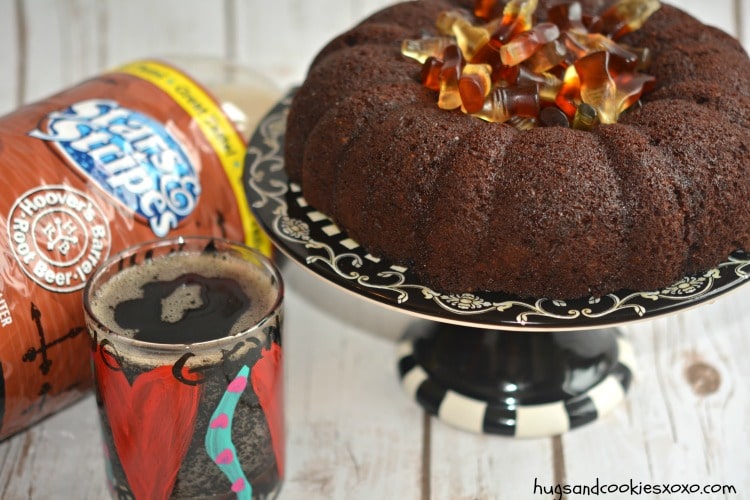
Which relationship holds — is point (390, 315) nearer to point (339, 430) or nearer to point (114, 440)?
point (339, 430)

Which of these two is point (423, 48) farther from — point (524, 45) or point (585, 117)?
point (585, 117)

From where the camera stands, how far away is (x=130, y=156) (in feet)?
4.76

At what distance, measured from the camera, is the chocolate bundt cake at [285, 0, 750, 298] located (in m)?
1.16

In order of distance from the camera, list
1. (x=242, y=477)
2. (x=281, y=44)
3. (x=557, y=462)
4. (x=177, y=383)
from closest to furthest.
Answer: (x=177, y=383), (x=242, y=477), (x=557, y=462), (x=281, y=44)

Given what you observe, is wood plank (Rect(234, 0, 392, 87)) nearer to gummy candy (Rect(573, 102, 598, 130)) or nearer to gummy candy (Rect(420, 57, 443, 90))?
gummy candy (Rect(420, 57, 443, 90))

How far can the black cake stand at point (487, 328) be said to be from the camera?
116cm

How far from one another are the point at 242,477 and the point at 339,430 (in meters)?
0.25

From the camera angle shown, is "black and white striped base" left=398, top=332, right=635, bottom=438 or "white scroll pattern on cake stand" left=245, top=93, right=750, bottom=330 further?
"black and white striped base" left=398, top=332, right=635, bottom=438

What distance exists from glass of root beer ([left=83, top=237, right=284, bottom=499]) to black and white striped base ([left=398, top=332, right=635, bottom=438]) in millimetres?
281

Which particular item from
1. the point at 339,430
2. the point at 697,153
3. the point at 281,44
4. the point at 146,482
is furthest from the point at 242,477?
the point at 281,44

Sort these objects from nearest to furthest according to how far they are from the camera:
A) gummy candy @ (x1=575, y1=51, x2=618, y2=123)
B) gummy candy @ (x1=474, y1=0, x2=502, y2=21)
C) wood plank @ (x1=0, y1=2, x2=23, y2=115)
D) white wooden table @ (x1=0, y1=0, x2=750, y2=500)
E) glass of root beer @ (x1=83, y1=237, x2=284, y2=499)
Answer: glass of root beer @ (x1=83, y1=237, x2=284, y2=499)
gummy candy @ (x1=575, y1=51, x2=618, y2=123)
white wooden table @ (x1=0, y1=0, x2=750, y2=500)
gummy candy @ (x1=474, y1=0, x2=502, y2=21)
wood plank @ (x1=0, y1=2, x2=23, y2=115)

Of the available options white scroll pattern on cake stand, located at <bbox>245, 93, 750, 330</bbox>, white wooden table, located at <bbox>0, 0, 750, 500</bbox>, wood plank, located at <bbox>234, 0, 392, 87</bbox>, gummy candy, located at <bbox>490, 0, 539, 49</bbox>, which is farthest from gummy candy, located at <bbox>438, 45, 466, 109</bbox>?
wood plank, located at <bbox>234, 0, 392, 87</bbox>

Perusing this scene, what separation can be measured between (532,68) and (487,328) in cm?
37

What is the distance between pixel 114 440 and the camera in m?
1.22
